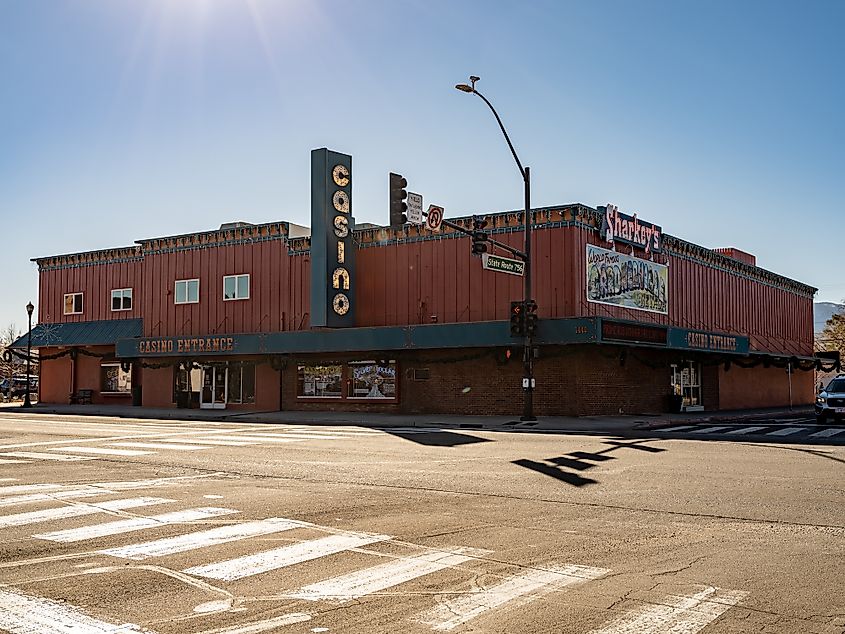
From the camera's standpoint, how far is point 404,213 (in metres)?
22.4

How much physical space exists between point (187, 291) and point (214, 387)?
4.88 meters

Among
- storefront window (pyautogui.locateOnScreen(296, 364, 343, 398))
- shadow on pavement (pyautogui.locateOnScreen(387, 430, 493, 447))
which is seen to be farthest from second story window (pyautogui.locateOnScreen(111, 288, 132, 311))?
shadow on pavement (pyautogui.locateOnScreen(387, 430, 493, 447))

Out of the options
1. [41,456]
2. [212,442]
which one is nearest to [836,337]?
[212,442]

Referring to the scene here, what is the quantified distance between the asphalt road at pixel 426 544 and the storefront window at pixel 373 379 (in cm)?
1838

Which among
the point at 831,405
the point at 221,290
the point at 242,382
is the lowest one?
the point at 831,405

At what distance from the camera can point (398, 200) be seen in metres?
22.2

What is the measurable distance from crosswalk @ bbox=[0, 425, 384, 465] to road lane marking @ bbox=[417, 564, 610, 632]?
1185cm

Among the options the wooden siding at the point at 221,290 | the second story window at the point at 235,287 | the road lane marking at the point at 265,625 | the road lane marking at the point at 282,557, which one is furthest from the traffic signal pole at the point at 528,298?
the road lane marking at the point at 265,625

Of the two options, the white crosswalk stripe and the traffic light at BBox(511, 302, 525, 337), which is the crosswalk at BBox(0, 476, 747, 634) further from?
the traffic light at BBox(511, 302, 525, 337)

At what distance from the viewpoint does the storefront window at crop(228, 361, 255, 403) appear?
39000 millimetres

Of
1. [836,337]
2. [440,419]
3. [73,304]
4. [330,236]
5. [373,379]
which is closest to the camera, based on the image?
[440,419]

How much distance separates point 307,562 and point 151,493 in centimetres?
506

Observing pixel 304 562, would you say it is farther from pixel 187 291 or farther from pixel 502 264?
pixel 187 291

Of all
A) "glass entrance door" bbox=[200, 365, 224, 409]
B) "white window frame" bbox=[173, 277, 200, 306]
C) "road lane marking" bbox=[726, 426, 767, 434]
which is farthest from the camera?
"white window frame" bbox=[173, 277, 200, 306]
